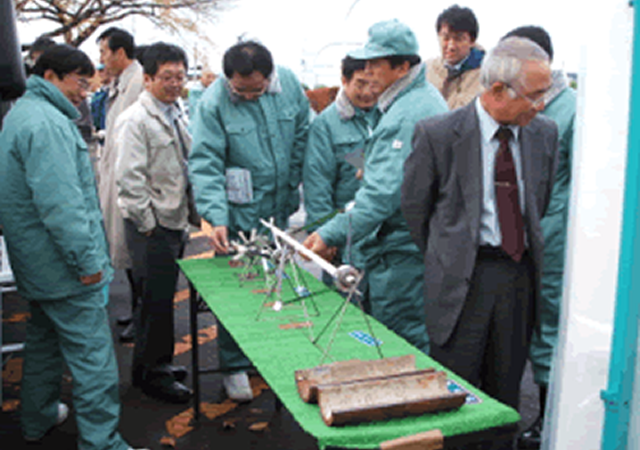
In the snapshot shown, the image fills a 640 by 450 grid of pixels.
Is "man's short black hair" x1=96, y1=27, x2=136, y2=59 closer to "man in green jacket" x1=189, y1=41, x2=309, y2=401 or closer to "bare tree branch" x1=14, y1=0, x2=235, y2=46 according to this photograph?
"man in green jacket" x1=189, y1=41, x2=309, y2=401

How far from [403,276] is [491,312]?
723 millimetres

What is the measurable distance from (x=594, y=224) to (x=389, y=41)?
147 centimetres

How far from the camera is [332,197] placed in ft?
13.3

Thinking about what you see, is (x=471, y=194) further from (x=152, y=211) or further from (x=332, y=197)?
(x=152, y=211)

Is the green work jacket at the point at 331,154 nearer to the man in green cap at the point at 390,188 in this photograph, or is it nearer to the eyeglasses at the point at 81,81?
the man in green cap at the point at 390,188

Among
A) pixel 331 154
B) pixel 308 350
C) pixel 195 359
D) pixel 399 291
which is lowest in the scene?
pixel 195 359

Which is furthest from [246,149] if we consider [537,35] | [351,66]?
[537,35]

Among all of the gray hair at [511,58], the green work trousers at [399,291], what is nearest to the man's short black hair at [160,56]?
the green work trousers at [399,291]

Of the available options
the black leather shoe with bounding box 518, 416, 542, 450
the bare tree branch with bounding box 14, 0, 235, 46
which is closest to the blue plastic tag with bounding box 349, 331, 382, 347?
the black leather shoe with bounding box 518, 416, 542, 450

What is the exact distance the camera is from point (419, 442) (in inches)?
63.6

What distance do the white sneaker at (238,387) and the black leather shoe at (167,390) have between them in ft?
0.76

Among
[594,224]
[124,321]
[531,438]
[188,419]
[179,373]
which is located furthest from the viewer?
[124,321]

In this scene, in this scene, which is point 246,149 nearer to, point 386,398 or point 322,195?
point 322,195

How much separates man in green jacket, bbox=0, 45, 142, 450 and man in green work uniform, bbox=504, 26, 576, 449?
202 centimetres
